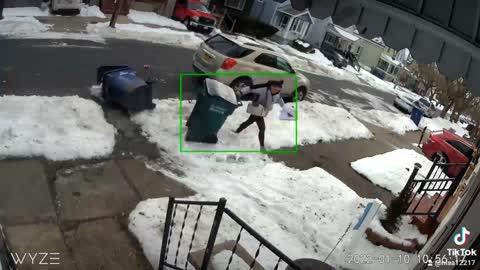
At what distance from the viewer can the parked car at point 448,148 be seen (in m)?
13.5

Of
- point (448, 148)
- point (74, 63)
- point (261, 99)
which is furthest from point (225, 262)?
point (448, 148)

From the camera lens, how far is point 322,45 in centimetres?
3700

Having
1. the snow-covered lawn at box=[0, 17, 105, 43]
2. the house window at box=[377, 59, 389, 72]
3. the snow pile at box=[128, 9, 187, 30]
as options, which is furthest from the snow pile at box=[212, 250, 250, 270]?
the house window at box=[377, 59, 389, 72]

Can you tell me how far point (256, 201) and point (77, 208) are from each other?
3025mm

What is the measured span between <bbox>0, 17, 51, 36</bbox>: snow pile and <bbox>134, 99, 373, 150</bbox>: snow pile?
773 cm

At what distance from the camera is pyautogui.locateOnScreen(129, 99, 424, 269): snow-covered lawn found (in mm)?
5824

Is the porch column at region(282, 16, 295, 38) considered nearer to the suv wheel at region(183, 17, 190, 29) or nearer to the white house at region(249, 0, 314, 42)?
the white house at region(249, 0, 314, 42)

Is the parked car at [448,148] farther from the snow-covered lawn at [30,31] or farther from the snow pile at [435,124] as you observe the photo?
the snow-covered lawn at [30,31]

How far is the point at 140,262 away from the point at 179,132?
4220 mm

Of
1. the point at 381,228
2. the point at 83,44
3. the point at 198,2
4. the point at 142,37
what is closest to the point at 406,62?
the point at 198,2

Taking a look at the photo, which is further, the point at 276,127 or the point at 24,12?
the point at 24,12

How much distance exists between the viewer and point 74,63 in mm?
12039

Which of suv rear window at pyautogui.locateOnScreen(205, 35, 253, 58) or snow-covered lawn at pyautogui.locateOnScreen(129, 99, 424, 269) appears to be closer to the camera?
snow-covered lawn at pyautogui.locateOnScreen(129, 99, 424, 269)

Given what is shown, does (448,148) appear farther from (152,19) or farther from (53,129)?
(152,19)
